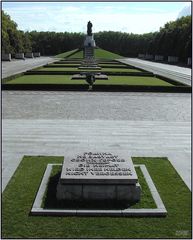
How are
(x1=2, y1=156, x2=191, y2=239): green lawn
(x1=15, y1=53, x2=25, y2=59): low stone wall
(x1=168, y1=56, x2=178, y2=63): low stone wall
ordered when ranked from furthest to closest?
1. (x1=15, y1=53, x2=25, y2=59): low stone wall
2. (x1=168, y1=56, x2=178, y2=63): low stone wall
3. (x1=2, y1=156, x2=191, y2=239): green lawn

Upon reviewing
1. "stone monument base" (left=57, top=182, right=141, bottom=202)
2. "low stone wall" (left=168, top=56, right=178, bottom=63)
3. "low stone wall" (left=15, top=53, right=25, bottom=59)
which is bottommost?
"stone monument base" (left=57, top=182, right=141, bottom=202)

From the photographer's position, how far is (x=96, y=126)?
15328mm

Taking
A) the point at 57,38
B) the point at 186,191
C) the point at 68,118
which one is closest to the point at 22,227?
the point at 186,191

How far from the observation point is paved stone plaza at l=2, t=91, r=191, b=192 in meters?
12.0

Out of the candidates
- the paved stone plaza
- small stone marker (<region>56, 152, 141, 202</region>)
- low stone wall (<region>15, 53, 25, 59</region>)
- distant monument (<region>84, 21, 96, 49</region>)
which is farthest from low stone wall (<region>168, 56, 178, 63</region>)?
small stone marker (<region>56, 152, 141, 202</region>)

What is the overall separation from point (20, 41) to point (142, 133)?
230 ft

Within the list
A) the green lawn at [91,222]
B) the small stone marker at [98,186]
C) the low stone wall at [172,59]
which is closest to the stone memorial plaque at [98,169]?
the small stone marker at [98,186]

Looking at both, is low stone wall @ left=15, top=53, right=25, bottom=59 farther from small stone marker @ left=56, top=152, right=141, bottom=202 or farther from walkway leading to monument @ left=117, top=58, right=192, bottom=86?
small stone marker @ left=56, top=152, right=141, bottom=202

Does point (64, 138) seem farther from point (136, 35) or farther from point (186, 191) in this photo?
point (136, 35)

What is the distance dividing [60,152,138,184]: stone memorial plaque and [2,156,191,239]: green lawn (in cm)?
83

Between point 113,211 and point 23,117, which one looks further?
point 23,117

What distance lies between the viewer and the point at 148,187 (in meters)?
8.75

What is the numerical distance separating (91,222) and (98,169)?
4.54 ft

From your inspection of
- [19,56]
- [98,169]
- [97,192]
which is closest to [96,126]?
[98,169]
